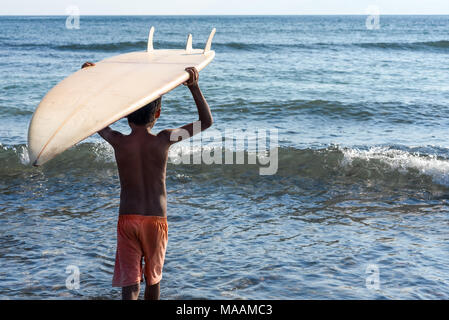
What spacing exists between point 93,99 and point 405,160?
22.0ft

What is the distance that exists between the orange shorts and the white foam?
19.0 ft

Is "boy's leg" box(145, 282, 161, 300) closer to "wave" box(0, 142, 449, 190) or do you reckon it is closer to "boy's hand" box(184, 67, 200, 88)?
"boy's hand" box(184, 67, 200, 88)

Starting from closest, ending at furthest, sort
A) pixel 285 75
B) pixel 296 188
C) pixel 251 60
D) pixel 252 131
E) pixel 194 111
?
pixel 296 188 → pixel 252 131 → pixel 194 111 → pixel 285 75 → pixel 251 60

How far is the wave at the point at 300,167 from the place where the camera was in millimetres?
8055

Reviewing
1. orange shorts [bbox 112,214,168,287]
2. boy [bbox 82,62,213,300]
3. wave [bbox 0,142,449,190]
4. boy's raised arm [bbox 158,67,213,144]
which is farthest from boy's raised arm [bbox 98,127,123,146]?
wave [bbox 0,142,449,190]

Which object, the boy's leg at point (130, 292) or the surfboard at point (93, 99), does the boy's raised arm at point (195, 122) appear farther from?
the boy's leg at point (130, 292)

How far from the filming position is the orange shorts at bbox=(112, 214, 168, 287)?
3.38 meters

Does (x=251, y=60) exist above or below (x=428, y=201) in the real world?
above

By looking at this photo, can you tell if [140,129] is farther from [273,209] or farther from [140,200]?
[273,209]

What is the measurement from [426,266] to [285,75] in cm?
1560

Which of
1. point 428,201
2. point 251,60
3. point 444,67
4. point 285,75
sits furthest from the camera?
point 251,60
